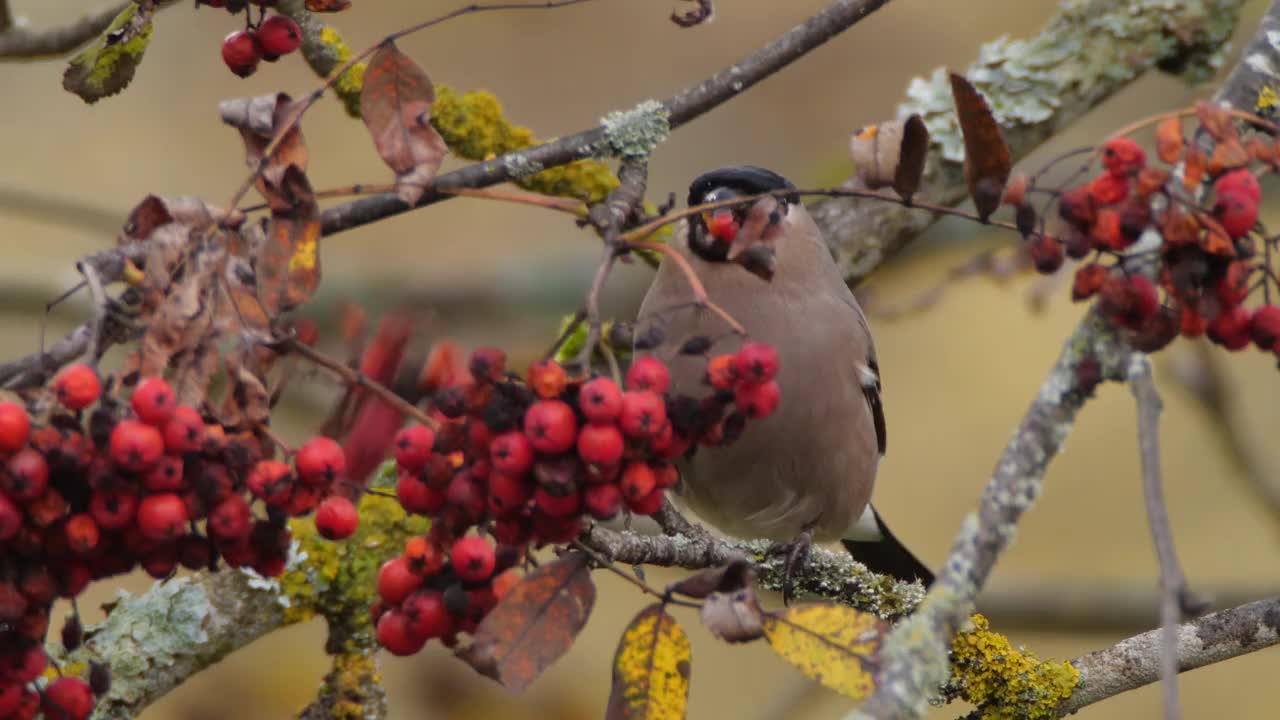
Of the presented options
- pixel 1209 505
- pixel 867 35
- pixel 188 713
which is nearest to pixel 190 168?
pixel 867 35

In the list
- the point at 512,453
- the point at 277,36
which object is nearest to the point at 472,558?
the point at 512,453

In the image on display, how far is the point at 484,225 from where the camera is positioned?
6.48 m

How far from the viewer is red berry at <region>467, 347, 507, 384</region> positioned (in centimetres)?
158

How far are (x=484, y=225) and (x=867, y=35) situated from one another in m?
1.86

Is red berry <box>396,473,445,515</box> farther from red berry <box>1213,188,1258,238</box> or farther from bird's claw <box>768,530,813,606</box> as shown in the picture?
bird's claw <box>768,530,813,606</box>

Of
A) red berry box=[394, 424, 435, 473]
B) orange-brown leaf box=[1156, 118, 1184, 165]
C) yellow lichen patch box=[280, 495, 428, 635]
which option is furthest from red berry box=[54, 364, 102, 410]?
yellow lichen patch box=[280, 495, 428, 635]

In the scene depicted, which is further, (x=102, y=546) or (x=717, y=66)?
(x=717, y=66)

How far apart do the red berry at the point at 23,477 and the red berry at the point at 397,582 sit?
0.46 meters

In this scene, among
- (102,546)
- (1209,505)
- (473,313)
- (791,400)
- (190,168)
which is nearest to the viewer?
(102,546)

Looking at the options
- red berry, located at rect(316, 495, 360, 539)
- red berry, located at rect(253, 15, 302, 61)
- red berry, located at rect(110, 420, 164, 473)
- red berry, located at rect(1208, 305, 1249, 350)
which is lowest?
red berry, located at rect(316, 495, 360, 539)

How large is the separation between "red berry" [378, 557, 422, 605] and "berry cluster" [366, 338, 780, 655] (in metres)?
0.02

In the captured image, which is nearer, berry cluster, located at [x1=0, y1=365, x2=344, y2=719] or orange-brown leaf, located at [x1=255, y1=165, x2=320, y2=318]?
berry cluster, located at [x1=0, y1=365, x2=344, y2=719]

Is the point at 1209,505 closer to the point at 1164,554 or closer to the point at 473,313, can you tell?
the point at 473,313

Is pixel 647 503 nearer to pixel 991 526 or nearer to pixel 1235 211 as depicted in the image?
pixel 991 526
